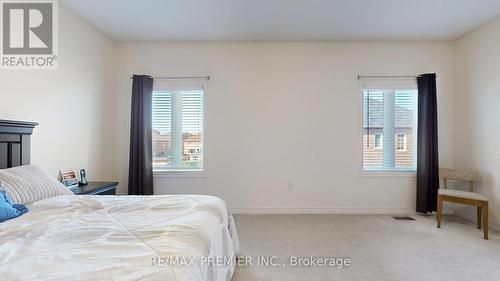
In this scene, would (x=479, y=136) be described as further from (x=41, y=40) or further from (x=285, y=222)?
(x=41, y=40)

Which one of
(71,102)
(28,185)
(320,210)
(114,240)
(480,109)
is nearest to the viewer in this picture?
(114,240)

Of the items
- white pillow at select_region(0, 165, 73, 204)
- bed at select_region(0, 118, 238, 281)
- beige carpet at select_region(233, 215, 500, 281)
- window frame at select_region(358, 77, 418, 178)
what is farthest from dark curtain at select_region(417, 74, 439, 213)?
white pillow at select_region(0, 165, 73, 204)

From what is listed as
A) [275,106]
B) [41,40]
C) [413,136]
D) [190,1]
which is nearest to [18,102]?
[41,40]

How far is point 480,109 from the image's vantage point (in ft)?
11.6

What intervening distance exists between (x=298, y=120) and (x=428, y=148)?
1966 millimetres

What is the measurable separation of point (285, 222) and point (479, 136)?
2.96 meters

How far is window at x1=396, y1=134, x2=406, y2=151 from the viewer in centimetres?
412

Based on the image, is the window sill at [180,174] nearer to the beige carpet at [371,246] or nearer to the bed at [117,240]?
the beige carpet at [371,246]

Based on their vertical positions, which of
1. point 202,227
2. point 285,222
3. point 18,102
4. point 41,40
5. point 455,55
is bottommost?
point 285,222

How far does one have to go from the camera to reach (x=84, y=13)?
3.18m

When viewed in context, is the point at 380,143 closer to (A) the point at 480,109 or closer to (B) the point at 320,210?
(A) the point at 480,109

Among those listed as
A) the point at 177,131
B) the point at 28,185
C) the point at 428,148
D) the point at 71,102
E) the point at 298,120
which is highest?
the point at 71,102

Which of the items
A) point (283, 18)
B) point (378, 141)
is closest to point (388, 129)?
point (378, 141)

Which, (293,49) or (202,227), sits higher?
(293,49)
